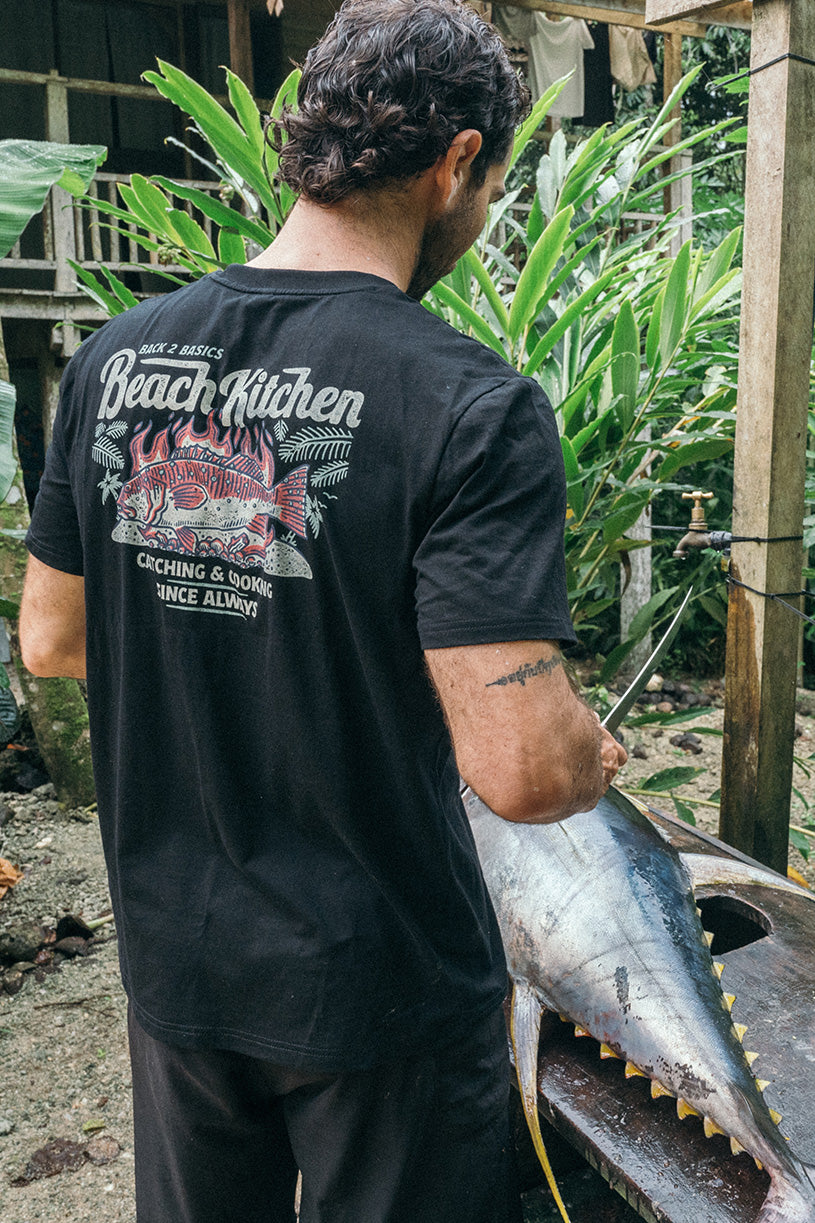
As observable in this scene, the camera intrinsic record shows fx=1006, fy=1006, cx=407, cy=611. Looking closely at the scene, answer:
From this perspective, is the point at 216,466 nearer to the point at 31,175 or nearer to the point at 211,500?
the point at 211,500

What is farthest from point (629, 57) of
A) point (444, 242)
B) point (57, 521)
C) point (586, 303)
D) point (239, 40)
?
point (57, 521)

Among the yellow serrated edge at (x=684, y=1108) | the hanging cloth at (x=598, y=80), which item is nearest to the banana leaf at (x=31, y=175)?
the yellow serrated edge at (x=684, y=1108)

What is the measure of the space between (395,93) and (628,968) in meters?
1.24

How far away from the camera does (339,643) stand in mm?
997

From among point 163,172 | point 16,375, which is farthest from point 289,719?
point 16,375

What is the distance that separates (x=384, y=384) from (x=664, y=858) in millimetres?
1130

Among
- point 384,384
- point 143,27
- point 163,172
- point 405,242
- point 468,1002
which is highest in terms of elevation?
point 143,27

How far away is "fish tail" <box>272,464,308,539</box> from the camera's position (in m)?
0.97

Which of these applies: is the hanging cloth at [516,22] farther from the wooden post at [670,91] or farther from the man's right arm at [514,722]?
the man's right arm at [514,722]

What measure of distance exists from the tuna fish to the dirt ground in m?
0.71

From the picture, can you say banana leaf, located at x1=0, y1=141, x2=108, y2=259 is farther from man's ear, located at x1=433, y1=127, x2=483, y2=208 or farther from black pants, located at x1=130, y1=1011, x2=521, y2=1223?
black pants, located at x1=130, y1=1011, x2=521, y2=1223

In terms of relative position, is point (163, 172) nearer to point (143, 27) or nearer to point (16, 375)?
point (143, 27)

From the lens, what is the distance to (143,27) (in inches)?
357

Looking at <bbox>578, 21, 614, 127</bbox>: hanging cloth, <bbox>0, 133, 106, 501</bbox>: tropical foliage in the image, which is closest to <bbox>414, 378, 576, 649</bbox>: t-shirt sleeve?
<bbox>0, 133, 106, 501</bbox>: tropical foliage
